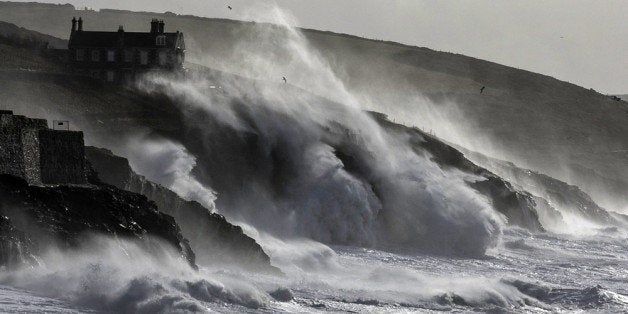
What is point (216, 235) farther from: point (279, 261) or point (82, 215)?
point (82, 215)

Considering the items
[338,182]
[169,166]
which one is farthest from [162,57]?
[169,166]

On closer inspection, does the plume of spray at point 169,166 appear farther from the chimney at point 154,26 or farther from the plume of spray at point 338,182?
the chimney at point 154,26

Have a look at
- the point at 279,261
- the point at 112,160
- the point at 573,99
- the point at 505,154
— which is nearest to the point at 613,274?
the point at 279,261

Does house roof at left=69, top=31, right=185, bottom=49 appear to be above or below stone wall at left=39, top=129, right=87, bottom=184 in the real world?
above

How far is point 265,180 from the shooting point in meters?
57.0

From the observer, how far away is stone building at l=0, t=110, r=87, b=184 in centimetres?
3809

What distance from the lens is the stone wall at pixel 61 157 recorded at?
39594 millimetres

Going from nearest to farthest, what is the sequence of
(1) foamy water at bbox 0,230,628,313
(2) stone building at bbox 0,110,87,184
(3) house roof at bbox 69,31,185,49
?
(1) foamy water at bbox 0,230,628,313, (2) stone building at bbox 0,110,87,184, (3) house roof at bbox 69,31,185,49

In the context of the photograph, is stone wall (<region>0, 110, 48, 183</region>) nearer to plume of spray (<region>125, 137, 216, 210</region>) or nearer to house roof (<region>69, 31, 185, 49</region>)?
plume of spray (<region>125, 137, 216, 210</region>)

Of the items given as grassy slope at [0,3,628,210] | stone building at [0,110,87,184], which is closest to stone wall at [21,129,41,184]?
stone building at [0,110,87,184]

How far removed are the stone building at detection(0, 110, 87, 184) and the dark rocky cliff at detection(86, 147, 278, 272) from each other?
3.88 meters

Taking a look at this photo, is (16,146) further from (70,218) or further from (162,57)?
(162,57)

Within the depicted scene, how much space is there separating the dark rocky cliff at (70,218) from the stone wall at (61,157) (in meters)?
0.76

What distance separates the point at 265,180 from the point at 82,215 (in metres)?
19.2
